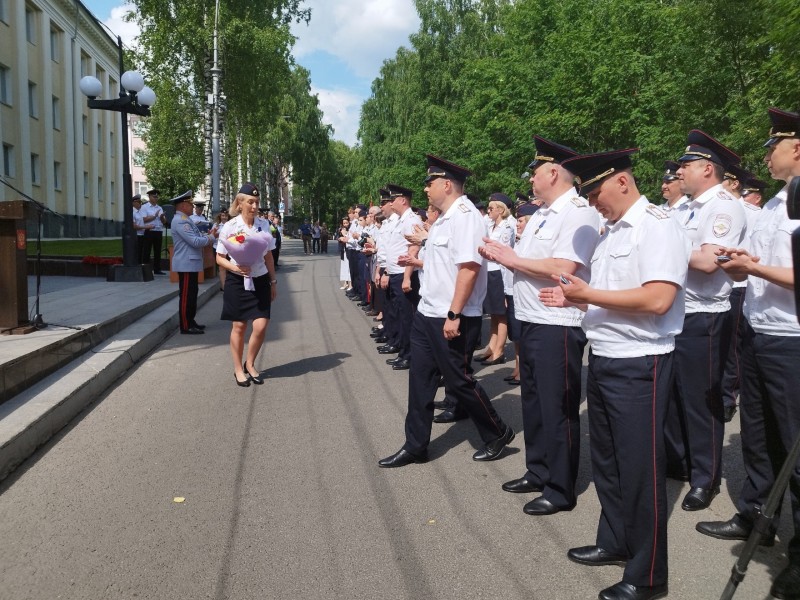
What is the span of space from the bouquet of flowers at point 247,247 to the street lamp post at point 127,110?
8.10 meters

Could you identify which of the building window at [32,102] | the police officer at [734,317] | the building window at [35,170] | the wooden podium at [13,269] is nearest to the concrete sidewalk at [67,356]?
the wooden podium at [13,269]

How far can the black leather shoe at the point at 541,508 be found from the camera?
395 cm

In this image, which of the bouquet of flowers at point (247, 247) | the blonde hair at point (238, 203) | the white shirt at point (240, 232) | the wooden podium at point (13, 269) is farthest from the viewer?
the wooden podium at point (13, 269)

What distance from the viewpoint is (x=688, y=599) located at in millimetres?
3027

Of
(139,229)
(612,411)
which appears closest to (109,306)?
(139,229)

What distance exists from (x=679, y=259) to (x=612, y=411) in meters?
0.72

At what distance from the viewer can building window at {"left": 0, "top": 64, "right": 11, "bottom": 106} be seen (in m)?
31.4

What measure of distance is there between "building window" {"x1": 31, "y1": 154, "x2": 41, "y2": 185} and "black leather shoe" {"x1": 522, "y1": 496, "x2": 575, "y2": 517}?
3693cm

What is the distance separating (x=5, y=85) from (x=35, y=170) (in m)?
4.92

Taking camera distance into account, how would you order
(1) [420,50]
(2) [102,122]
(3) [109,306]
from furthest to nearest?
(2) [102,122]
(1) [420,50]
(3) [109,306]

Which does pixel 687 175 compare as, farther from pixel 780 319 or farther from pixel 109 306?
pixel 109 306

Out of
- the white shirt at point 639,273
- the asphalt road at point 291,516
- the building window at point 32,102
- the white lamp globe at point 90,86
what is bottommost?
the asphalt road at point 291,516

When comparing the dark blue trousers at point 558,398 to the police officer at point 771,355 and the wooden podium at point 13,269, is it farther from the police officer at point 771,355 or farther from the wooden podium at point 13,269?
the wooden podium at point 13,269

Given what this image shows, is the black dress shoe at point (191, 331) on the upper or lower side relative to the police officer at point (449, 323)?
lower
